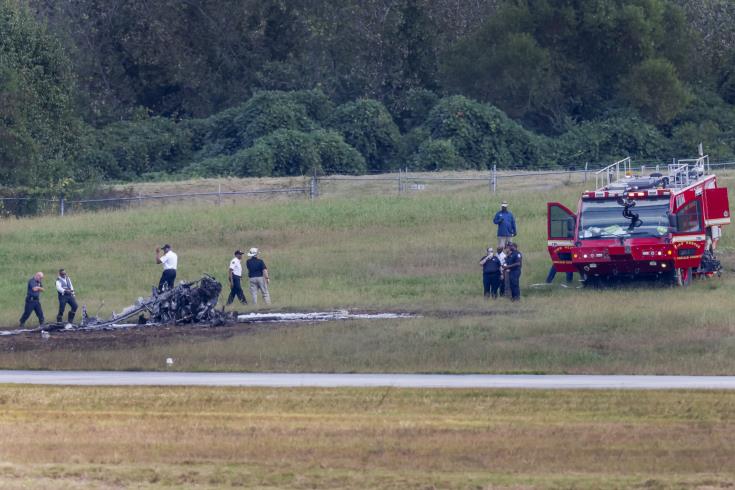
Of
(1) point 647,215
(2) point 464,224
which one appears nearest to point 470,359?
(1) point 647,215

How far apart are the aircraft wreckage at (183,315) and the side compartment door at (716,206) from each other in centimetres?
978

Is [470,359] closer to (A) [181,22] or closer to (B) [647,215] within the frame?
(B) [647,215]

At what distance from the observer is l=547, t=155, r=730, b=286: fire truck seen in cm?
2966

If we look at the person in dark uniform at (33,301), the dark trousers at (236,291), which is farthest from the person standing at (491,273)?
the person in dark uniform at (33,301)

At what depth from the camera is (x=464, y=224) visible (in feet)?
140

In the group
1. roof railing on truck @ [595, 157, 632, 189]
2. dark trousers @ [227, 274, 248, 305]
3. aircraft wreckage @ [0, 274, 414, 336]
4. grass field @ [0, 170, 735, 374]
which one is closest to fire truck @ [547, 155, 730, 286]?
grass field @ [0, 170, 735, 374]

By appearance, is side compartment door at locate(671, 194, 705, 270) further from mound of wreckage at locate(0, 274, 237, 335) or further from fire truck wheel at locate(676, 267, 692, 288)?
mound of wreckage at locate(0, 274, 237, 335)

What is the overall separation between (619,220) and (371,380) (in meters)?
11.7

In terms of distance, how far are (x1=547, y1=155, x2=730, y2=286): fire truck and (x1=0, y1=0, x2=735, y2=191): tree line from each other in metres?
28.2

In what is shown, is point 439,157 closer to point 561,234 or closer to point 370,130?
point 370,130

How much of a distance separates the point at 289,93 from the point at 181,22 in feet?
29.5

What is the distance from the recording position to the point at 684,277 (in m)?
31.0

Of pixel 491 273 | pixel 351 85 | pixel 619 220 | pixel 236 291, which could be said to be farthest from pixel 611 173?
pixel 351 85

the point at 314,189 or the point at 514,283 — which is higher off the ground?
the point at 314,189
